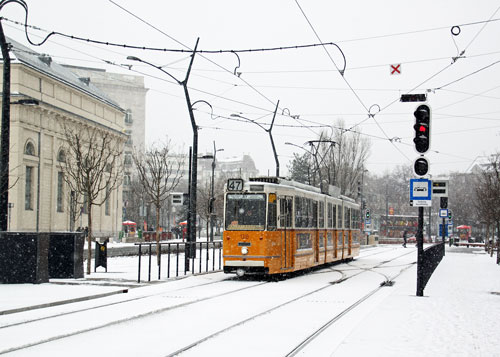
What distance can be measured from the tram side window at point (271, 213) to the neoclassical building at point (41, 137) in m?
27.6

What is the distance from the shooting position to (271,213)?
20938 millimetres

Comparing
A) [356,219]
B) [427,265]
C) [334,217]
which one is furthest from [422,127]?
[356,219]

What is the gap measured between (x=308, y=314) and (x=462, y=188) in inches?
4752

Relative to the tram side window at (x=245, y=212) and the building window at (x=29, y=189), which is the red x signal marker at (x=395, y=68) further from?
the building window at (x=29, y=189)

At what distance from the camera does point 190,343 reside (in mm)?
9688

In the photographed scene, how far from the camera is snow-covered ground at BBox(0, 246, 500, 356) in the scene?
9.30 metres

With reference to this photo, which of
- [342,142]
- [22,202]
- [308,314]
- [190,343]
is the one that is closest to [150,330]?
[190,343]

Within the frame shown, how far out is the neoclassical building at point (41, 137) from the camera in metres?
48.8

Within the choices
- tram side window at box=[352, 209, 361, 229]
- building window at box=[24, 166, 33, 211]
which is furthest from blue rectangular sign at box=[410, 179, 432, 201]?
building window at box=[24, 166, 33, 211]

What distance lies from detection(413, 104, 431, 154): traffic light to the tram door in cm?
623

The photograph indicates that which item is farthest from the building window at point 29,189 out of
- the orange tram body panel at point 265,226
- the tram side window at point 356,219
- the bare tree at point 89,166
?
the orange tram body panel at point 265,226

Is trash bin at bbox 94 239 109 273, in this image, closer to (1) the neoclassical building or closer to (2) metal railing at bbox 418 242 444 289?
(2) metal railing at bbox 418 242 444 289

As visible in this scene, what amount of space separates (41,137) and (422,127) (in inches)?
1606

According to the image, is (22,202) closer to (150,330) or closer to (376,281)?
(376,281)
